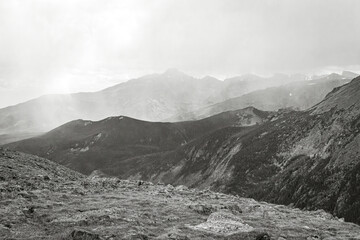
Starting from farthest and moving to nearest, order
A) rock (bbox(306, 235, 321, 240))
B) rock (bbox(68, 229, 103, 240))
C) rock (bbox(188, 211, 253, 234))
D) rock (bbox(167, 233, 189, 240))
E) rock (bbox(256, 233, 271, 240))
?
rock (bbox(306, 235, 321, 240)) → rock (bbox(188, 211, 253, 234)) → rock (bbox(256, 233, 271, 240)) → rock (bbox(167, 233, 189, 240)) → rock (bbox(68, 229, 103, 240))

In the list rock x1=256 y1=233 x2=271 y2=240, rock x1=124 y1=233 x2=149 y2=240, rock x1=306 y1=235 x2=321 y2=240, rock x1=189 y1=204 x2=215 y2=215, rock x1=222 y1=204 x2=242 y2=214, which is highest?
rock x1=124 y1=233 x2=149 y2=240

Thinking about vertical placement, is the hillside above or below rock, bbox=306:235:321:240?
below

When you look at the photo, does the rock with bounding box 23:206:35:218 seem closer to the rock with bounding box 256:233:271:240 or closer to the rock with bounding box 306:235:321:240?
the rock with bounding box 256:233:271:240

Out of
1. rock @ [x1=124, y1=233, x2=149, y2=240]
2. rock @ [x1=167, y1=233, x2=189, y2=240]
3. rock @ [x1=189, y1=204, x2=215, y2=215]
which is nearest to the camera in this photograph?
rock @ [x1=124, y1=233, x2=149, y2=240]

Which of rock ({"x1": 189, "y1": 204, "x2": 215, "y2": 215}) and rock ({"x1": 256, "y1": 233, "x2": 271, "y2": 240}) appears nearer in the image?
rock ({"x1": 256, "y1": 233, "x2": 271, "y2": 240})

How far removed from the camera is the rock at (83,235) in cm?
1989

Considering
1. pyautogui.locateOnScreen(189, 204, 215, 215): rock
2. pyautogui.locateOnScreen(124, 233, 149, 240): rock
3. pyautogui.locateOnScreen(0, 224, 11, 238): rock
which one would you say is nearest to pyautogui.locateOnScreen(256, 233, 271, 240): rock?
pyautogui.locateOnScreen(124, 233, 149, 240): rock

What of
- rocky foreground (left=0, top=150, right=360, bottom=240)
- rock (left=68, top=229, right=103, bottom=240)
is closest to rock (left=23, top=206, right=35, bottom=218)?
rocky foreground (left=0, top=150, right=360, bottom=240)

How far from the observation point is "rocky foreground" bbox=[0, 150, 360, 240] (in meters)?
22.6

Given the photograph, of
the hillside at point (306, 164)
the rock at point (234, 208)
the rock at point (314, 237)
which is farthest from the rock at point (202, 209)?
the hillside at point (306, 164)

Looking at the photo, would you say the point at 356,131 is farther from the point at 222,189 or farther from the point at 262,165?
the point at 222,189

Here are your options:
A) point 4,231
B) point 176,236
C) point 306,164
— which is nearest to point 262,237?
point 176,236

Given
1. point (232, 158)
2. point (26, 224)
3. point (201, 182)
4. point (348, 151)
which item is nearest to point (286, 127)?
point (232, 158)

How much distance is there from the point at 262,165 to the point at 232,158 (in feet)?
73.5
